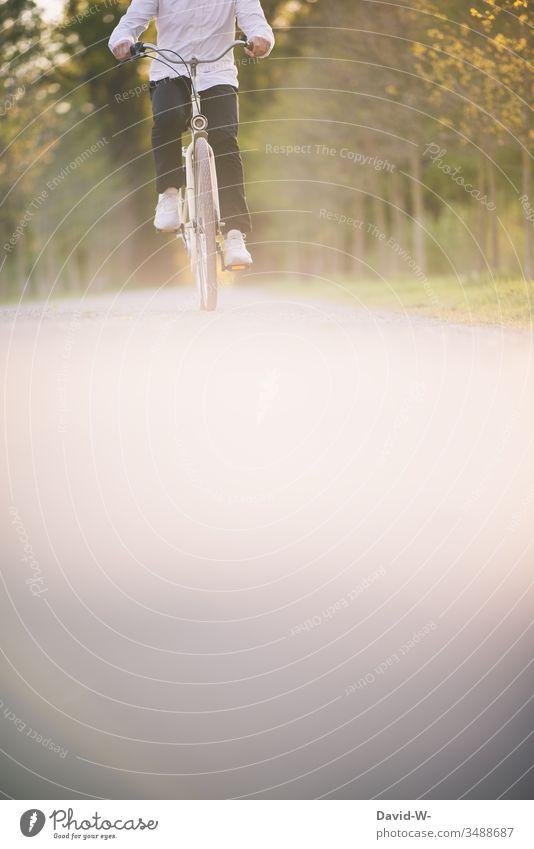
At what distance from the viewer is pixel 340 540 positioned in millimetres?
8055

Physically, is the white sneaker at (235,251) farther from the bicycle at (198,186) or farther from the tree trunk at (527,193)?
the tree trunk at (527,193)

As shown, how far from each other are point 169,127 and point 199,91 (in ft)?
0.81

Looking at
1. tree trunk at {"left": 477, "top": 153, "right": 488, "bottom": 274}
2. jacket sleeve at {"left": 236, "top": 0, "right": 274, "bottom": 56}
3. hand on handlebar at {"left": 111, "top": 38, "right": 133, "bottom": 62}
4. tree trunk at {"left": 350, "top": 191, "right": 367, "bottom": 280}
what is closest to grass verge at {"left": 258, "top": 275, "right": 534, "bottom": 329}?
tree trunk at {"left": 477, "top": 153, "right": 488, "bottom": 274}

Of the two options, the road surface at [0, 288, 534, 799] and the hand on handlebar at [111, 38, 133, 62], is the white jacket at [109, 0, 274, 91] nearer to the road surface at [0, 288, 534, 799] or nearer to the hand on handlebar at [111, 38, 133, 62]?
the hand on handlebar at [111, 38, 133, 62]

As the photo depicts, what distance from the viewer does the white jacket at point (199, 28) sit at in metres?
4.62

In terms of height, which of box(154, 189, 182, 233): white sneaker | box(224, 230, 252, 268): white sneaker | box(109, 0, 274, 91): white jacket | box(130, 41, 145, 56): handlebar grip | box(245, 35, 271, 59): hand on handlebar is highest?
box(109, 0, 274, 91): white jacket

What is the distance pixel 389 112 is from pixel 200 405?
386cm

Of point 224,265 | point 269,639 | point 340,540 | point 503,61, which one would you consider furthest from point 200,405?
point 269,639

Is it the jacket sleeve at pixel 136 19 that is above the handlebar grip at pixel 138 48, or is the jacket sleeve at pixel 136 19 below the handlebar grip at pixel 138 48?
above

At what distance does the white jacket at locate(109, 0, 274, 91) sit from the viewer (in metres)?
4.62

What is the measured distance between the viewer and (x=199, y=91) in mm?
4621

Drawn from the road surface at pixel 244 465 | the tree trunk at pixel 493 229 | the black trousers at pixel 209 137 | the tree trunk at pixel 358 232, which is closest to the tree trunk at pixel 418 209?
the tree trunk at pixel 493 229

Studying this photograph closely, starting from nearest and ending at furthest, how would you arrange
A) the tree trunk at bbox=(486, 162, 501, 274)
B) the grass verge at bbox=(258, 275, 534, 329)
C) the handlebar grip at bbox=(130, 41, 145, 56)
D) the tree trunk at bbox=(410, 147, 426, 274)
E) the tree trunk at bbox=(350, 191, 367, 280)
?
the handlebar grip at bbox=(130, 41, 145, 56), the grass verge at bbox=(258, 275, 534, 329), the tree trunk at bbox=(486, 162, 501, 274), the tree trunk at bbox=(410, 147, 426, 274), the tree trunk at bbox=(350, 191, 367, 280)
